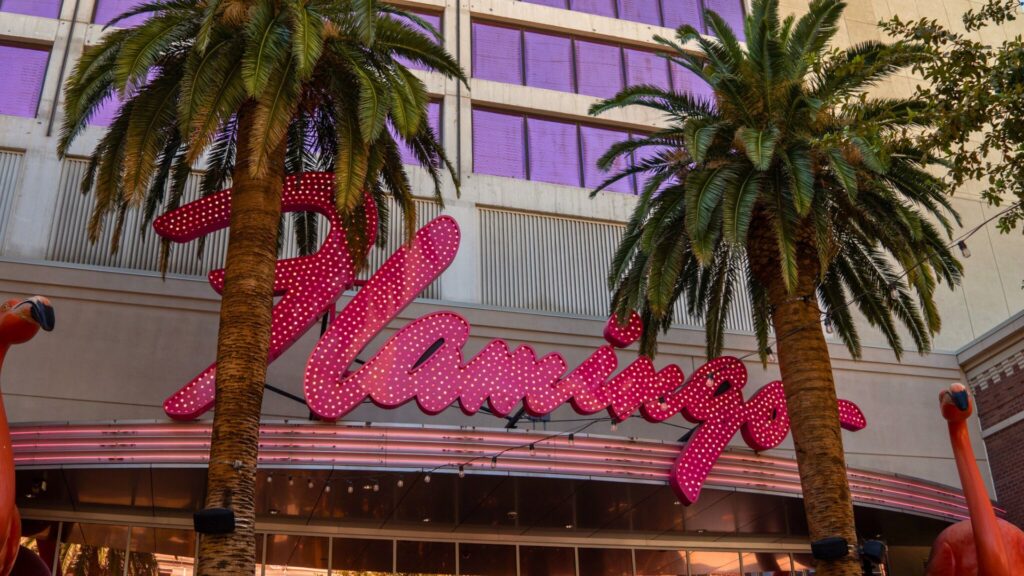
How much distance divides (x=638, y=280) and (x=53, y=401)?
1164 centimetres

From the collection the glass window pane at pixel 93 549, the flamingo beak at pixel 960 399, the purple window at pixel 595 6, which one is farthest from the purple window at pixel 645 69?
the glass window pane at pixel 93 549

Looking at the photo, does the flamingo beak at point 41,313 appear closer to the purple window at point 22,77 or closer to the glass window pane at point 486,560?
the glass window pane at point 486,560

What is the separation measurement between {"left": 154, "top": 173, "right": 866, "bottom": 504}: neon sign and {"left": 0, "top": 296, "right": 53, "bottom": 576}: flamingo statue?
3209 mm

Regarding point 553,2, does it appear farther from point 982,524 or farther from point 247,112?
point 982,524

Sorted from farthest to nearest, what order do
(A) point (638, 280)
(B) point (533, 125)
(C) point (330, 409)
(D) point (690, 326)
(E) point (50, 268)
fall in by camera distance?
1. (B) point (533, 125)
2. (D) point (690, 326)
3. (E) point (50, 268)
4. (A) point (638, 280)
5. (C) point (330, 409)

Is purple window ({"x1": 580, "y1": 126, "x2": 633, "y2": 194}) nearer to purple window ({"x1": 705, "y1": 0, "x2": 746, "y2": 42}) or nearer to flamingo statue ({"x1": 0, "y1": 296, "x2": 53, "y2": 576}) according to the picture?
purple window ({"x1": 705, "y1": 0, "x2": 746, "y2": 42})

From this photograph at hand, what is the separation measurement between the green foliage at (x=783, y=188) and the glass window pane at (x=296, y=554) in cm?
757

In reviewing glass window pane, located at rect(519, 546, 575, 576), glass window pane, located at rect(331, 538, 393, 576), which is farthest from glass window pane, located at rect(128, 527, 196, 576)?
glass window pane, located at rect(519, 546, 575, 576)

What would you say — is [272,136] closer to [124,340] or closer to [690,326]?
[124,340]

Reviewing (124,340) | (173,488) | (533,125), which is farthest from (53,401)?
(533,125)

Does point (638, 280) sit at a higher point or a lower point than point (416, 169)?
lower

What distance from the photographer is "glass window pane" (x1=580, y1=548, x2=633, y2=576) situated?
2280 centimetres

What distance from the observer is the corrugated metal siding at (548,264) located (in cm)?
2591

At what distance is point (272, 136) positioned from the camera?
52.3 ft
